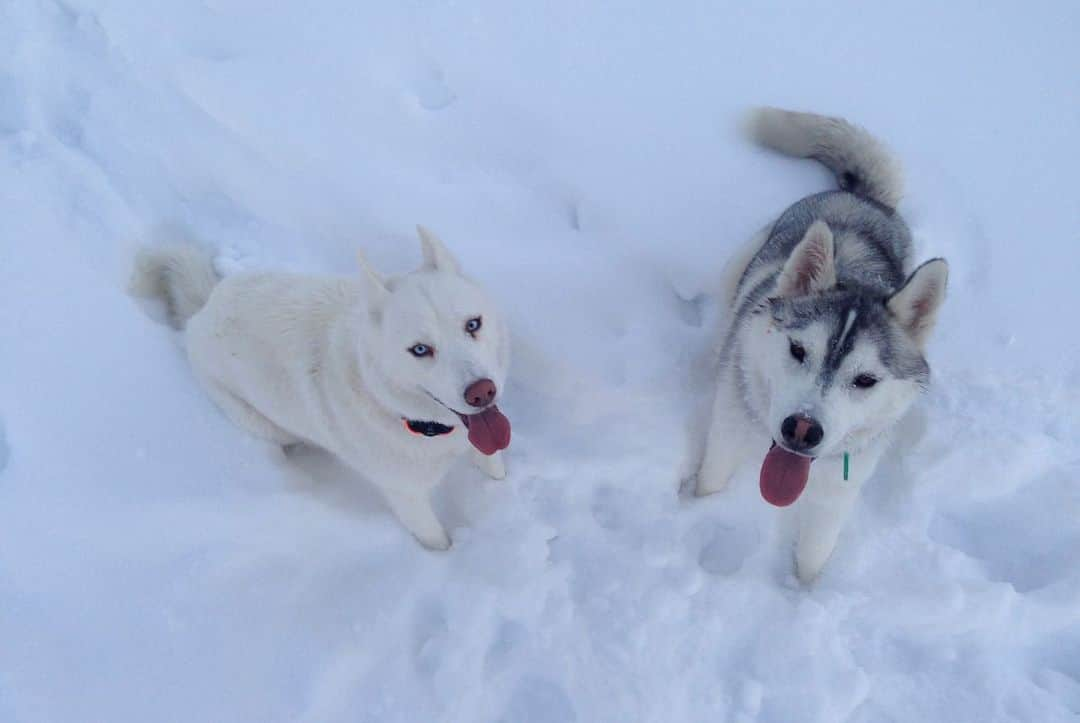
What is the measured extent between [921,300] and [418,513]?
2.42m

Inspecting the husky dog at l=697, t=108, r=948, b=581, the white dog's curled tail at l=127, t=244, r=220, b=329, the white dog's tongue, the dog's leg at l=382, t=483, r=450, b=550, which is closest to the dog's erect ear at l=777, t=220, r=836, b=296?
the husky dog at l=697, t=108, r=948, b=581

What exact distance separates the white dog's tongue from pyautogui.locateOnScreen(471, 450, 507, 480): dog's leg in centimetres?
68

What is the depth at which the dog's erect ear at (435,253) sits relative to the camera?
8.55 ft

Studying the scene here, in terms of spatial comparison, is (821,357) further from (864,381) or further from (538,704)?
(538,704)

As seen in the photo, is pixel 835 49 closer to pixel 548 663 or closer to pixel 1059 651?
pixel 1059 651

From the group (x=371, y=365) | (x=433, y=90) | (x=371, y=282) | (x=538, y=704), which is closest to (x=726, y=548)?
(x=538, y=704)

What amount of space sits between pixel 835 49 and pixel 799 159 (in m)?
1.10

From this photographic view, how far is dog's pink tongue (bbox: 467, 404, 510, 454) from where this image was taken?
2.61 m

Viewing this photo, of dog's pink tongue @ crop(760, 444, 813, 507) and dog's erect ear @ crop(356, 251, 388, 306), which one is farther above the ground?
dog's erect ear @ crop(356, 251, 388, 306)

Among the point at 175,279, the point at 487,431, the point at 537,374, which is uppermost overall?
the point at 487,431

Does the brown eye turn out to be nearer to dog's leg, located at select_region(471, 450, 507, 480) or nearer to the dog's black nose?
the dog's black nose

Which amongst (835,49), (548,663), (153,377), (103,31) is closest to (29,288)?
(153,377)

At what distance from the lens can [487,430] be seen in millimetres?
2611

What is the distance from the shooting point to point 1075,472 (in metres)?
3.35
